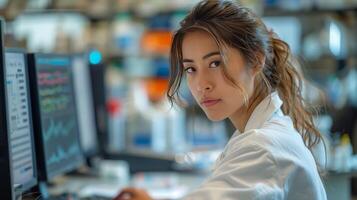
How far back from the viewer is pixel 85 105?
2033 mm

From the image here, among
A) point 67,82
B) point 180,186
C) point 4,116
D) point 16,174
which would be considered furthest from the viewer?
point 180,186

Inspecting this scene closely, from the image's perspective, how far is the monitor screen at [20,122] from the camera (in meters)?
1.21

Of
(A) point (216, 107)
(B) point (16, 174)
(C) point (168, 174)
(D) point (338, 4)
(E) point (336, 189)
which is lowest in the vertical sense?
(C) point (168, 174)

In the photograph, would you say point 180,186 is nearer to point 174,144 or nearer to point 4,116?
point 174,144

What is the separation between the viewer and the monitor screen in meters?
1.21

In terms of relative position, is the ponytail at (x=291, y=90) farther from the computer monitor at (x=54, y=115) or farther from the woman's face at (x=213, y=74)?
the computer monitor at (x=54, y=115)

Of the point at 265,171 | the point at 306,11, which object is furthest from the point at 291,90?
the point at 306,11

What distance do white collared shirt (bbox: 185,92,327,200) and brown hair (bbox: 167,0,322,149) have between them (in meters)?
0.17

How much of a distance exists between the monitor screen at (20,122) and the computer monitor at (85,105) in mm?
520

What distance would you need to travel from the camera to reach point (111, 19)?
416 cm

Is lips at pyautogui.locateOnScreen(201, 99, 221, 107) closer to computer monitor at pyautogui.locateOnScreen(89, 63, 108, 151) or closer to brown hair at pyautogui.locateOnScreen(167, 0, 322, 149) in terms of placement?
brown hair at pyautogui.locateOnScreen(167, 0, 322, 149)

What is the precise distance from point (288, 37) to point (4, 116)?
2.93 meters

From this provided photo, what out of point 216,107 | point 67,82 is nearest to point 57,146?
point 67,82

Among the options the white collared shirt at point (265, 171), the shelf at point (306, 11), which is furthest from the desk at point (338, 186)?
the shelf at point (306, 11)
